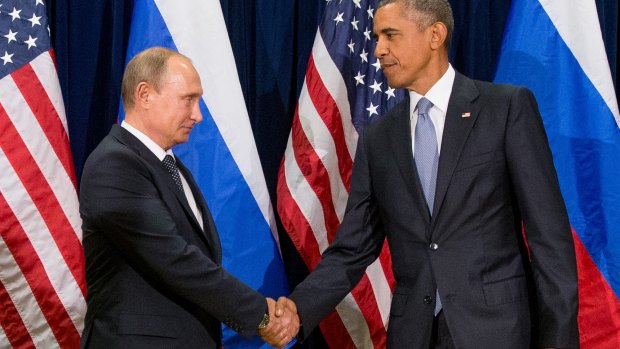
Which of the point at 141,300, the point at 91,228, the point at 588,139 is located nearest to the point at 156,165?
the point at 91,228

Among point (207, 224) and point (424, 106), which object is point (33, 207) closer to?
point (207, 224)

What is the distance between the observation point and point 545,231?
2.00 m

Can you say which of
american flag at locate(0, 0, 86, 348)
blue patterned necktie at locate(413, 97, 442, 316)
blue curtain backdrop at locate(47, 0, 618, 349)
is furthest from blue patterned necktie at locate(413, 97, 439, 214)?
blue curtain backdrop at locate(47, 0, 618, 349)

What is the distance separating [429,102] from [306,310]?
76 cm

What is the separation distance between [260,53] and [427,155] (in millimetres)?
1670

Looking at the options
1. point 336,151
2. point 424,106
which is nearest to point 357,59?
point 336,151

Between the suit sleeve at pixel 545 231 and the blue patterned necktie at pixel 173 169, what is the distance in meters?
0.90

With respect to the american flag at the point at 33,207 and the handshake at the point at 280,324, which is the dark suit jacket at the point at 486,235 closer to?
the handshake at the point at 280,324

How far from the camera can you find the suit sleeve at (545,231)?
195cm

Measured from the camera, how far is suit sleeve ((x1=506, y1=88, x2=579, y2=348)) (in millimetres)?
1952

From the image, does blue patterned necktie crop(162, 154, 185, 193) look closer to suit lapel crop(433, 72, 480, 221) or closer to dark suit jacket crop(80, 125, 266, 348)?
dark suit jacket crop(80, 125, 266, 348)

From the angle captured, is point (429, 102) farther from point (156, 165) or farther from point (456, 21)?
point (456, 21)

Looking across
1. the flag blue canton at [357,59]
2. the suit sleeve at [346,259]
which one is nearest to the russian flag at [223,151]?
the flag blue canton at [357,59]

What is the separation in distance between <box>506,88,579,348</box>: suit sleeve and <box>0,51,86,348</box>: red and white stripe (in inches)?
64.7
